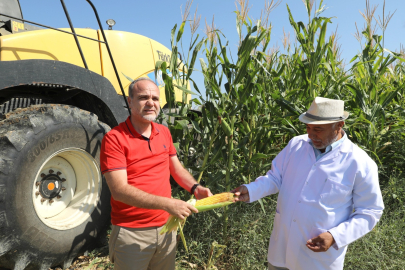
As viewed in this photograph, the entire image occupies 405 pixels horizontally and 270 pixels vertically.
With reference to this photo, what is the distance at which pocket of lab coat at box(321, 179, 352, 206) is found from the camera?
182cm

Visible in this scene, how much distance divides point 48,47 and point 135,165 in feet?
6.23

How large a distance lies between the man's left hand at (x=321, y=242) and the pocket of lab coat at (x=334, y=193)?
0.60ft

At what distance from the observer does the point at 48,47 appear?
319cm

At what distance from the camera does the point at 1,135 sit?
94.0 inches

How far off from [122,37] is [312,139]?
9.14 ft

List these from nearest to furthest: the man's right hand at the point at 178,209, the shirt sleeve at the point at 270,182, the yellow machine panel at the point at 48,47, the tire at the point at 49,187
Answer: the man's right hand at the point at 178,209
the shirt sleeve at the point at 270,182
the tire at the point at 49,187
the yellow machine panel at the point at 48,47

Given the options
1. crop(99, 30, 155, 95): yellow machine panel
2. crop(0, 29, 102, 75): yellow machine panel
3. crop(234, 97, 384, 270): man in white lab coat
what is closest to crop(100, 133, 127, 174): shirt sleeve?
crop(234, 97, 384, 270): man in white lab coat

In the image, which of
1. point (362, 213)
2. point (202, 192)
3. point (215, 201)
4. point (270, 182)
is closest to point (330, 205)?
point (362, 213)

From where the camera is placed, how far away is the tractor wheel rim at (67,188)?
8.98 feet

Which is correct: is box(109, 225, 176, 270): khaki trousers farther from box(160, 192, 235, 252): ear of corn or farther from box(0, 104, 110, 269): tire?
box(0, 104, 110, 269): tire

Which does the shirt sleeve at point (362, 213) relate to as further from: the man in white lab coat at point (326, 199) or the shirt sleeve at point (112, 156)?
the shirt sleeve at point (112, 156)

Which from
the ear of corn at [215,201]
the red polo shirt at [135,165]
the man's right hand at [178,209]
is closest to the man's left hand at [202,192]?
the ear of corn at [215,201]

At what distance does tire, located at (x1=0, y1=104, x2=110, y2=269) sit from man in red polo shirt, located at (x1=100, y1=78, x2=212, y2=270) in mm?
820

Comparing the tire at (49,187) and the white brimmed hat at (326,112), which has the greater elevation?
the white brimmed hat at (326,112)
